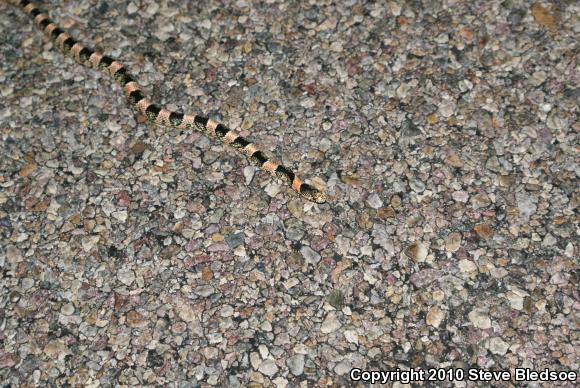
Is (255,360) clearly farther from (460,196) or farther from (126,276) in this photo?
(460,196)

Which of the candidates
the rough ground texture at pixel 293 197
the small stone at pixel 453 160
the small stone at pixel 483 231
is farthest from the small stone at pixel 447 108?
the small stone at pixel 483 231

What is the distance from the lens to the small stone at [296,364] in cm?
582

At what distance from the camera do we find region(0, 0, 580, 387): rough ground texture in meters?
6.02

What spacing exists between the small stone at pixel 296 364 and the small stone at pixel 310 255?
1.03m

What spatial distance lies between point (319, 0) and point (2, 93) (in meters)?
4.37

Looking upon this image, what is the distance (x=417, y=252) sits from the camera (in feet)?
21.5

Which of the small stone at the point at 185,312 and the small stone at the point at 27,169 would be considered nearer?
the small stone at the point at 185,312

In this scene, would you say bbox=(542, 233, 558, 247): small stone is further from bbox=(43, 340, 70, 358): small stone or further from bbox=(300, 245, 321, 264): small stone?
bbox=(43, 340, 70, 358): small stone

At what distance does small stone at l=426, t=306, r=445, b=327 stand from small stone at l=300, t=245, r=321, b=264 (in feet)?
4.01

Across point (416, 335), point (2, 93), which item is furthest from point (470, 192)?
point (2, 93)

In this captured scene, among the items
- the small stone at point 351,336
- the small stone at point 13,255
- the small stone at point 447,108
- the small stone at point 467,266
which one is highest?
the small stone at point 447,108

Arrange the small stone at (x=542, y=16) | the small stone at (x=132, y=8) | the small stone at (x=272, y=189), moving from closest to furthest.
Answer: the small stone at (x=272, y=189)
the small stone at (x=542, y=16)
the small stone at (x=132, y=8)

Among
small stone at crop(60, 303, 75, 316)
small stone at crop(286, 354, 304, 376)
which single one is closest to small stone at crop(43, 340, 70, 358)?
small stone at crop(60, 303, 75, 316)

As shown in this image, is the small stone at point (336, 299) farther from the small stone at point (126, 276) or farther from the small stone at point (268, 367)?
the small stone at point (126, 276)
